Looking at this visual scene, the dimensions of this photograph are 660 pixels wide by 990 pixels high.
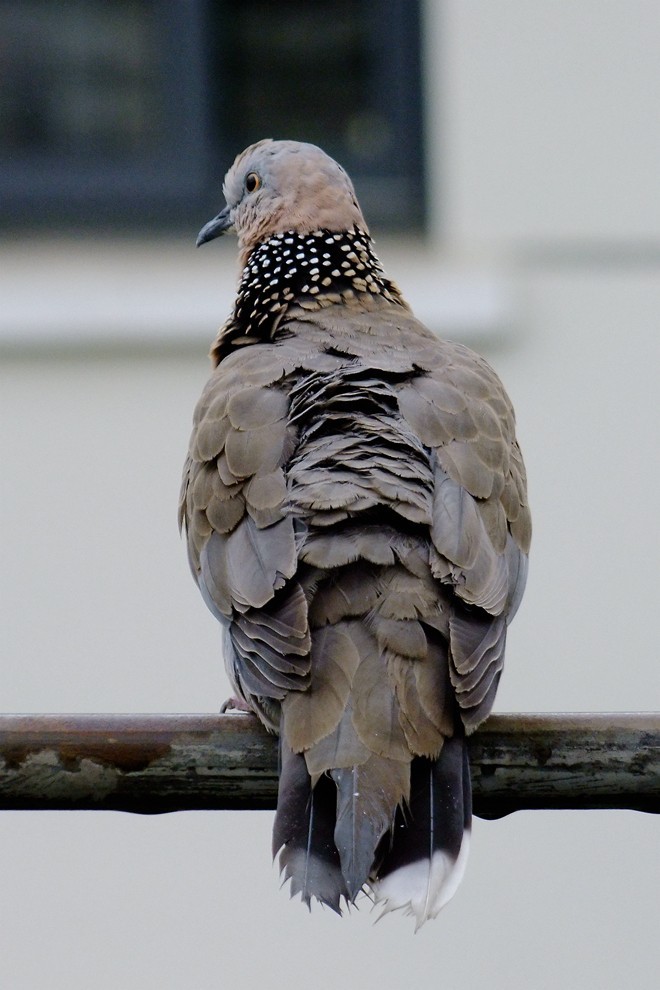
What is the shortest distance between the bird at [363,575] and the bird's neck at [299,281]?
0.21m

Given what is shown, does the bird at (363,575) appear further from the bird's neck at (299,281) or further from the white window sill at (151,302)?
the white window sill at (151,302)

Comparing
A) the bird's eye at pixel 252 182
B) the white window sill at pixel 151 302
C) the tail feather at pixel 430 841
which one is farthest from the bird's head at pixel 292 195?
the tail feather at pixel 430 841

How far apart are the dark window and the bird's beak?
155 cm

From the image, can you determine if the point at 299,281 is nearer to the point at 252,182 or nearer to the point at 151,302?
the point at 252,182

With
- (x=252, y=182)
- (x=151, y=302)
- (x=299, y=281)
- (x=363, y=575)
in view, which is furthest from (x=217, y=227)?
(x=363, y=575)

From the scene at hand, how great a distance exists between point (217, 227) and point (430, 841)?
8.02 feet

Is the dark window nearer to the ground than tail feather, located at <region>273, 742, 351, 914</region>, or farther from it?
farther from it

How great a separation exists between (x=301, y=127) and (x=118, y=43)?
818 millimetres

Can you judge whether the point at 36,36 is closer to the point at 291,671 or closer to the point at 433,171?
the point at 433,171

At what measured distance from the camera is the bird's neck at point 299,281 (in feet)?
13.0

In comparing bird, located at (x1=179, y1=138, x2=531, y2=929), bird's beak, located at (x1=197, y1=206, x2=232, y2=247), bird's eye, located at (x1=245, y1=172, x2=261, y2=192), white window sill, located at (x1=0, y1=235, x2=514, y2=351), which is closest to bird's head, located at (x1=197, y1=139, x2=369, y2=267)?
bird's eye, located at (x1=245, y1=172, x2=261, y2=192)

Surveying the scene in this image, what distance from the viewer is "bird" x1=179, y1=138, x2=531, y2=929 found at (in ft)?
8.39

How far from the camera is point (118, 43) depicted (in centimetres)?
639

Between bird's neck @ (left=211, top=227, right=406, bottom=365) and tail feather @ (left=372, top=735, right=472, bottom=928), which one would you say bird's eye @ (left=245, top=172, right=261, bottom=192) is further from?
tail feather @ (left=372, top=735, right=472, bottom=928)
